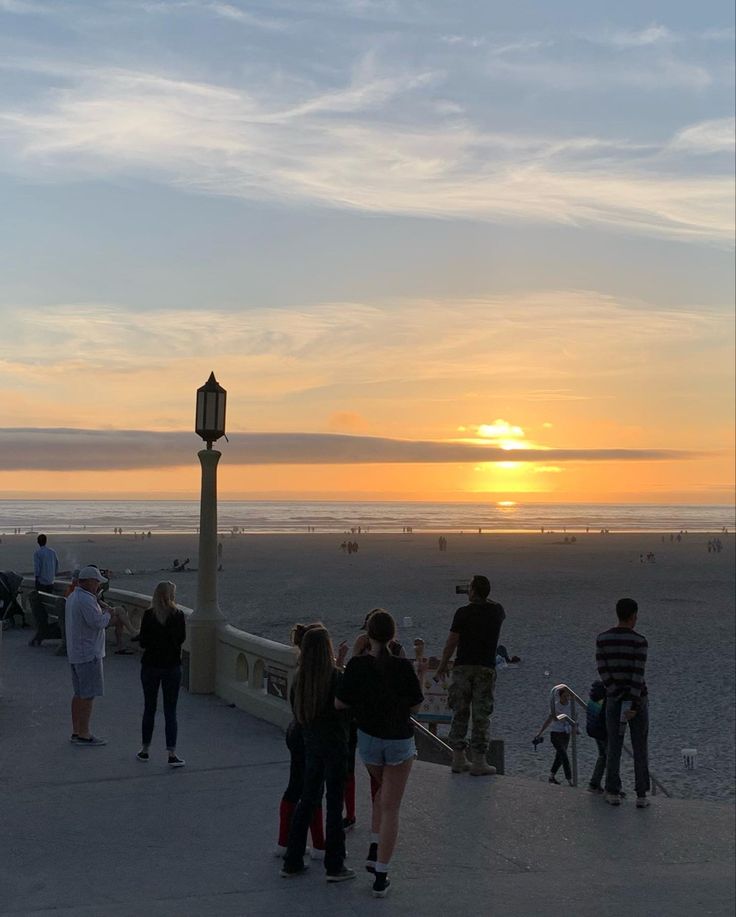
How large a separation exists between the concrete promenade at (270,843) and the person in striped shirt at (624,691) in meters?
0.28

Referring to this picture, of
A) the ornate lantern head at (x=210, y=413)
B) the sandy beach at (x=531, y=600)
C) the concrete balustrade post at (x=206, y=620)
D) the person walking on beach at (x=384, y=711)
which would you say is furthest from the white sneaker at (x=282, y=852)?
the ornate lantern head at (x=210, y=413)

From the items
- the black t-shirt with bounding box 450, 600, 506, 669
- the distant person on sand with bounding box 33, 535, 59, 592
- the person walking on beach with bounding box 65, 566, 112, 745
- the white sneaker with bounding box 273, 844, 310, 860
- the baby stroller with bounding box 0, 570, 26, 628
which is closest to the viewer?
the white sneaker with bounding box 273, 844, 310, 860

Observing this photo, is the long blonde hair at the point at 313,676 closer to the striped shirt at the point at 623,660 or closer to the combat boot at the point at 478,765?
the striped shirt at the point at 623,660

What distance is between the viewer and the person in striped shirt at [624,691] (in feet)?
29.8

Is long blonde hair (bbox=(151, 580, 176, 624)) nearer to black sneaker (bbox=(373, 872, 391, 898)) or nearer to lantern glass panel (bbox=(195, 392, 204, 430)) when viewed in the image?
black sneaker (bbox=(373, 872, 391, 898))

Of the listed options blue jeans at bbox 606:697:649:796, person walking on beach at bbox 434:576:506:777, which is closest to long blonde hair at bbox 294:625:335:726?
person walking on beach at bbox 434:576:506:777

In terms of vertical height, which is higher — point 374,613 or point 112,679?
point 374,613

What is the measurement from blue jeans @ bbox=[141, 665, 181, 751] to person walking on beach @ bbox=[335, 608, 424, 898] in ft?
9.95

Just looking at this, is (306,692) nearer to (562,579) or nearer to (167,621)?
(167,621)

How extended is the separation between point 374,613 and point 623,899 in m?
2.60

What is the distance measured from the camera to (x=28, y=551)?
67.8 meters

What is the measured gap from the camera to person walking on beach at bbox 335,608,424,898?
669 centimetres

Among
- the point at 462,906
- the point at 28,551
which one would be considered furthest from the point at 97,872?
the point at 28,551

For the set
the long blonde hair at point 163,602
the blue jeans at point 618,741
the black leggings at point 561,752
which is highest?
the long blonde hair at point 163,602
